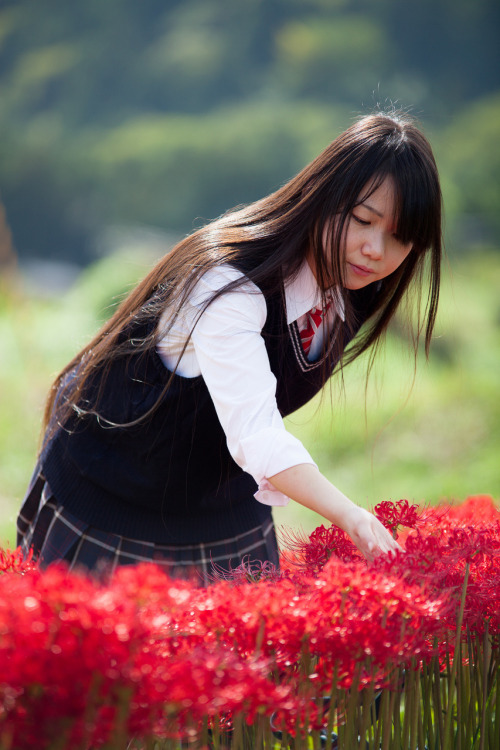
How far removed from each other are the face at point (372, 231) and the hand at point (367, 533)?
0.31 m

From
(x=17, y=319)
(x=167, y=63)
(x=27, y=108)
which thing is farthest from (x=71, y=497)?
(x=27, y=108)

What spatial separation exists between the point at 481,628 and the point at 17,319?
15.6 feet

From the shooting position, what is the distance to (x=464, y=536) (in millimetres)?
769

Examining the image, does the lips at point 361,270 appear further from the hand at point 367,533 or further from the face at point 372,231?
the hand at point 367,533

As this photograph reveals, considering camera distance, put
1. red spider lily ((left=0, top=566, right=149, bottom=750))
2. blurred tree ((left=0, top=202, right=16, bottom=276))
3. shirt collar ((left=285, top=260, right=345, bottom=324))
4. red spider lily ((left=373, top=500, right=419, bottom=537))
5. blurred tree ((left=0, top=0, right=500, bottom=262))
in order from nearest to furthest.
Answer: red spider lily ((left=0, top=566, right=149, bottom=750)) → red spider lily ((left=373, top=500, right=419, bottom=537)) → shirt collar ((left=285, top=260, right=345, bottom=324)) → blurred tree ((left=0, top=202, right=16, bottom=276)) → blurred tree ((left=0, top=0, right=500, bottom=262))

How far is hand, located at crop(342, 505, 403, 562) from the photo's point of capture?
693 millimetres

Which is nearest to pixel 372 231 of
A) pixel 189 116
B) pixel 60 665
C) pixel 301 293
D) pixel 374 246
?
pixel 374 246

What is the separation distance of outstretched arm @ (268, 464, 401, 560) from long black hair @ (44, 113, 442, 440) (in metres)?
0.23

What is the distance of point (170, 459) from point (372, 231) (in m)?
0.39

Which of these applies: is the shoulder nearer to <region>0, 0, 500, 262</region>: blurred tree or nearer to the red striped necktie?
the red striped necktie

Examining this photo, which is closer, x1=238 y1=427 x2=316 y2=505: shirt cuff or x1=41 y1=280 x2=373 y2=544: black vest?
x1=238 y1=427 x2=316 y2=505: shirt cuff

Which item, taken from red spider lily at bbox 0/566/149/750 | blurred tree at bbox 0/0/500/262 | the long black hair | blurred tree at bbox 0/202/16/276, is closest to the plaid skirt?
the long black hair

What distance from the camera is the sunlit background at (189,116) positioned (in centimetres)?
557

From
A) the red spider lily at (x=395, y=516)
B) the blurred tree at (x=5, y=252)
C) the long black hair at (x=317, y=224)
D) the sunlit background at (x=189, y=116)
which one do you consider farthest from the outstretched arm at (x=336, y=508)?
the blurred tree at (x=5, y=252)
